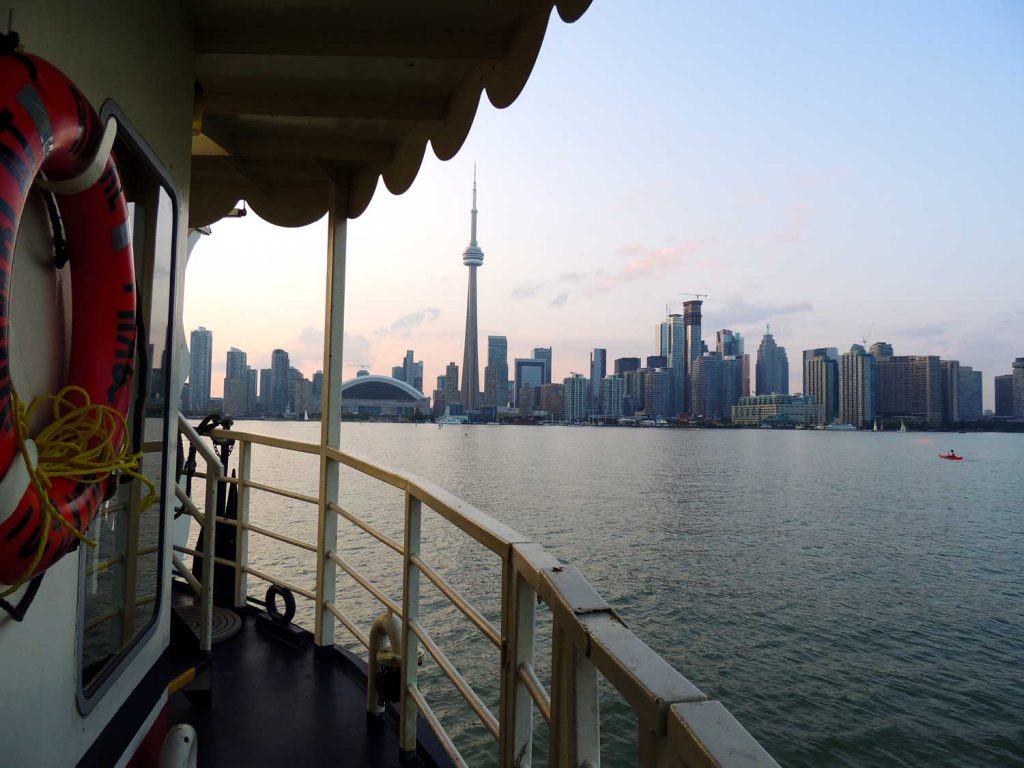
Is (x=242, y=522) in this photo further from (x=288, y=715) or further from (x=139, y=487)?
(x=139, y=487)

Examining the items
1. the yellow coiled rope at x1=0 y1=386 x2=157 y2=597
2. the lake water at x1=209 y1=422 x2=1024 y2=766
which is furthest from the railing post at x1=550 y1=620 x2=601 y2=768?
the lake water at x1=209 y1=422 x2=1024 y2=766

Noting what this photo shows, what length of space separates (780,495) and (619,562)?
38.9 ft

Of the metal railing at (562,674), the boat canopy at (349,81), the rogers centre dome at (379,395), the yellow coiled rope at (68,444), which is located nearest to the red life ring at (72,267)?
the yellow coiled rope at (68,444)

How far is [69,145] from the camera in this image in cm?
81

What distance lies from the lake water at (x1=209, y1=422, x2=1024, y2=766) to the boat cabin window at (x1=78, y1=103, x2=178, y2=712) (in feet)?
1.88

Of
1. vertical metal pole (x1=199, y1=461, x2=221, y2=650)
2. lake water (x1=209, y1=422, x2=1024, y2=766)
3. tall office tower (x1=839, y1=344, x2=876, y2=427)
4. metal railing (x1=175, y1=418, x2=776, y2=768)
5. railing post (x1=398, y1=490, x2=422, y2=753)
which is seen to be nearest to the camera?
metal railing (x1=175, y1=418, x2=776, y2=768)

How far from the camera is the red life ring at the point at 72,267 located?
668 millimetres

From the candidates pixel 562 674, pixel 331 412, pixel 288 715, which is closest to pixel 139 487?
pixel 288 715

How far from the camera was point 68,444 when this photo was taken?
2.75ft

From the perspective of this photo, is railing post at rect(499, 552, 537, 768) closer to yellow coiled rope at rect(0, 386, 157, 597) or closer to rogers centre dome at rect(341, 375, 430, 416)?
yellow coiled rope at rect(0, 386, 157, 597)

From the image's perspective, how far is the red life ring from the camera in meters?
0.67

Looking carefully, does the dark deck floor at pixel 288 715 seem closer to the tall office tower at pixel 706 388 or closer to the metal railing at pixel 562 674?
the metal railing at pixel 562 674

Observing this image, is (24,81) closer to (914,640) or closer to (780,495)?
(914,640)

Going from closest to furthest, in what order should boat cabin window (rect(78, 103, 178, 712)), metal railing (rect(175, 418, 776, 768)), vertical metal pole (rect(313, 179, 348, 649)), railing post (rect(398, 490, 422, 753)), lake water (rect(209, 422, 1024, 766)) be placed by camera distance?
1. metal railing (rect(175, 418, 776, 768))
2. boat cabin window (rect(78, 103, 178, 712))
3. railing post (rect(398, 490, 422, 753))
4. vertical metal pole (rect(313, 179, 348, 649))
5. lake water (rect(209, 422, 1024, 766))
